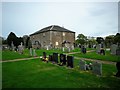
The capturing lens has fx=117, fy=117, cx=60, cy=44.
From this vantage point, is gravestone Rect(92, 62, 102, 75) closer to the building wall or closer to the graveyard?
the graveyard

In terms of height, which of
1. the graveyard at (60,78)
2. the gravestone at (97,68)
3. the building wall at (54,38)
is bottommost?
the graveyard at (60,78)

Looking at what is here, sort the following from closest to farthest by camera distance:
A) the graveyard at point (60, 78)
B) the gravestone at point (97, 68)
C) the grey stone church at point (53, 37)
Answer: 1. the graveyard at point (60, 78)
2. the gravestone at point (97, 68)
3. the grey stone church at point (53, 37)

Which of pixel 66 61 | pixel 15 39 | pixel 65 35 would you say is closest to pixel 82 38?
pixel 65 35

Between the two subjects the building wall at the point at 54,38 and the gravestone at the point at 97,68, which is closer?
the gravestone at the point at 97,68

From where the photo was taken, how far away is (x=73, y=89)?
6672mm

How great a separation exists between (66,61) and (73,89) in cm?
714

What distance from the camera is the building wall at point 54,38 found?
55781 millimetres

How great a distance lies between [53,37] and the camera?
184 ft

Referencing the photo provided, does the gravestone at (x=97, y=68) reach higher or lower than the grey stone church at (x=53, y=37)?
lower

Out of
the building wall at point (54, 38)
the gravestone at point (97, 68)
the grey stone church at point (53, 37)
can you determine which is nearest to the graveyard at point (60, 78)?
the gravestone at point (97, 68)

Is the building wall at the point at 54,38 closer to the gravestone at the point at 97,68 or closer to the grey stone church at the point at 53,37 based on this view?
the grey stone church at the point at 53,37

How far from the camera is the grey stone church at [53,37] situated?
2196 inches

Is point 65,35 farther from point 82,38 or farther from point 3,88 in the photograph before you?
point 3,88

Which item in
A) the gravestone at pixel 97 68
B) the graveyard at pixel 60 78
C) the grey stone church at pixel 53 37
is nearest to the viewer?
the graveyard at pixel 60 78
